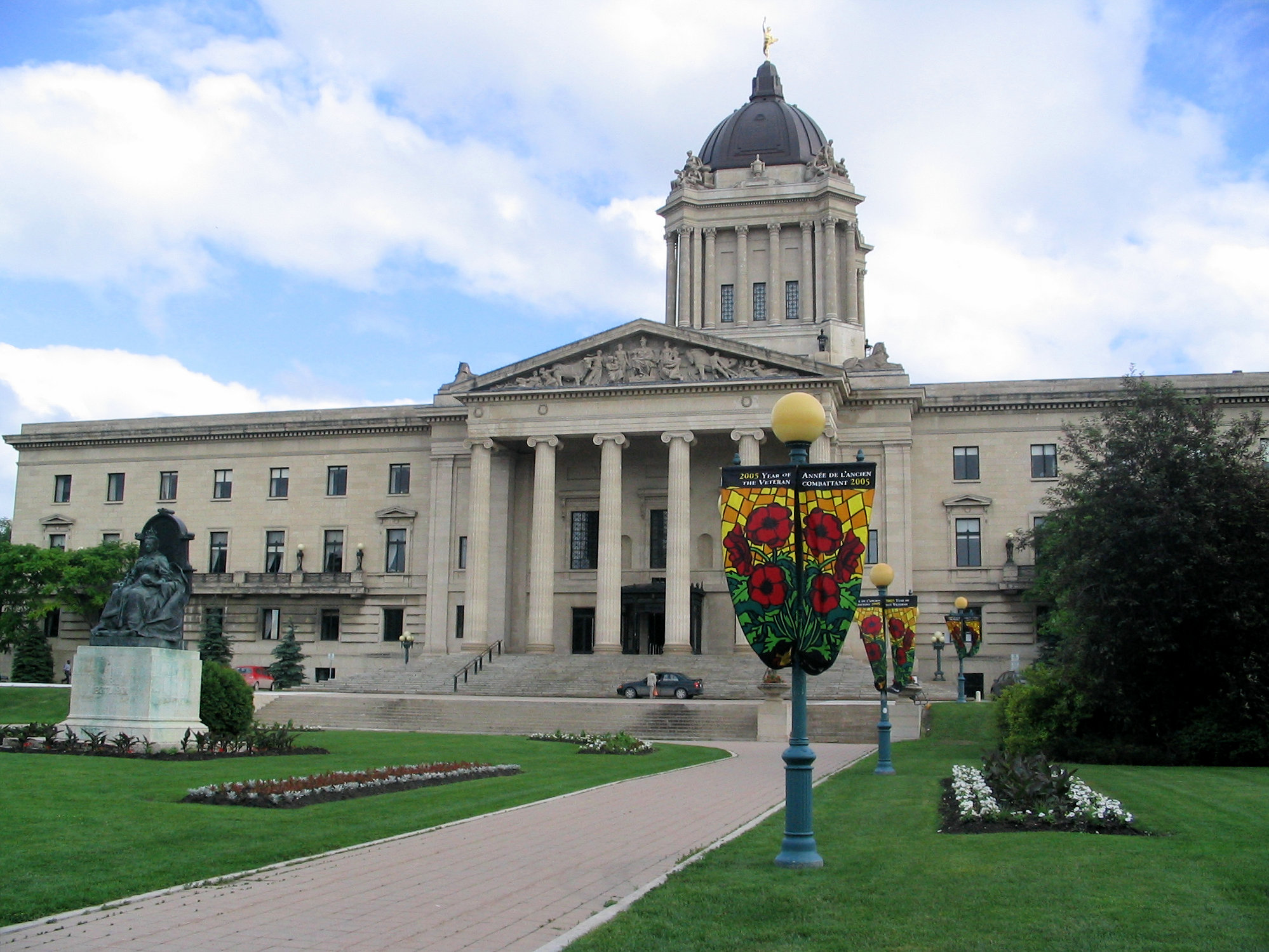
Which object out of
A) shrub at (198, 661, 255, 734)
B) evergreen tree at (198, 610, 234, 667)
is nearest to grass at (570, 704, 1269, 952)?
shrub at (198, 661, 255, 734)

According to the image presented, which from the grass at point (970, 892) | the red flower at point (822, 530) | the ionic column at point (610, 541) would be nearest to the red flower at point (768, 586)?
the red flower at point (822, 530)

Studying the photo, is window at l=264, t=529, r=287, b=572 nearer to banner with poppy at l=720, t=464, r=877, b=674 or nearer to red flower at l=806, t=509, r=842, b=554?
banner with poppy at l=720, t=464, r=877, b=674

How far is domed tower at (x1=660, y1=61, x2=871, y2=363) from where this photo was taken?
70.8 metres

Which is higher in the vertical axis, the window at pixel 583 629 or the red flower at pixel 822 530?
the red flower at pixel 822 530

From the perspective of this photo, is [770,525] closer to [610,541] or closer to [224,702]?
[224,702]

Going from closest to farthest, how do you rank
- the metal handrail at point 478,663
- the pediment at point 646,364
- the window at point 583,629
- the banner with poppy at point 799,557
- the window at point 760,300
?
the banner with poppy at point 799,557, the metal handrail at point 478,663, the pediment at point 646,364, the window at point 583,629, the window at point 760,300

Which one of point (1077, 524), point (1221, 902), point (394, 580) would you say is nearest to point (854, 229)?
point (394, 580)

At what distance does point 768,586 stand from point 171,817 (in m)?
8.28

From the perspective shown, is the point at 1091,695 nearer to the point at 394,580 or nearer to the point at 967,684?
the point at 967,684

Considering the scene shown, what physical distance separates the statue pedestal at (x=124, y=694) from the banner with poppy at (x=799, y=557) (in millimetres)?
16146

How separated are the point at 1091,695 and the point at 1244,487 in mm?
5888

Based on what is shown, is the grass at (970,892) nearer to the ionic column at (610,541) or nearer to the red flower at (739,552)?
the red flower at (739,552)

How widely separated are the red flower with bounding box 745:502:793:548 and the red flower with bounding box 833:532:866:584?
59 centimetres

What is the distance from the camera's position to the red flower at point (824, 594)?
41.9 ft
